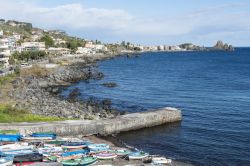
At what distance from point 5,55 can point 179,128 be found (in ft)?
295

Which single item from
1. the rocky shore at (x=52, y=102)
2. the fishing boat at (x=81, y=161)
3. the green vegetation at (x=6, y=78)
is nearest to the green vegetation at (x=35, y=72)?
the rocky shore at (x=52, y=102)

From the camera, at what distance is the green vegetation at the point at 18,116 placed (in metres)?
50.8

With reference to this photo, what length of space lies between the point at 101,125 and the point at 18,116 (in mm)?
10036

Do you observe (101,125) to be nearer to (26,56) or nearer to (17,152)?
(17,152)

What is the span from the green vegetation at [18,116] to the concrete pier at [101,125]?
2528 millimetres

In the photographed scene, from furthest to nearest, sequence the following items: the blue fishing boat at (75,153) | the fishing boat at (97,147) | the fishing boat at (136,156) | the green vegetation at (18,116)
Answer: the green vegetation at (18,116), the fishing boat at (97,147), the fishing boat at (136,156), the blue fishing boat at (75,153)

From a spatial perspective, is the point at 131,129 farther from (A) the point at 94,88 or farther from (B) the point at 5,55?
(B) the point at 5,55

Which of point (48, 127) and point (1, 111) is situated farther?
point (1, 111)

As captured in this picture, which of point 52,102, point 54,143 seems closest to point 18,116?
point 54,143

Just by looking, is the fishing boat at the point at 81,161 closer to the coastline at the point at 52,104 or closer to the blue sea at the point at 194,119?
the coastline at the point at 52,104

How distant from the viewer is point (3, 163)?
3416 cm

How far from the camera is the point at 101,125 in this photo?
5041cm

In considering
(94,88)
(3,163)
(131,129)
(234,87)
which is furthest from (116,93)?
(3,163)

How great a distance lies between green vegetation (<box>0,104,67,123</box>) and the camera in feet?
167
